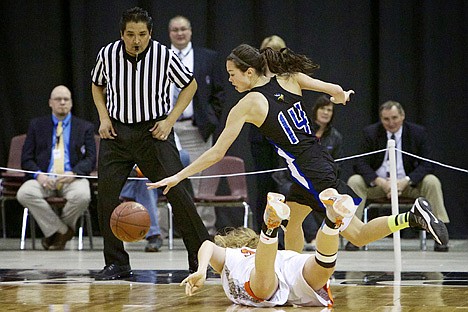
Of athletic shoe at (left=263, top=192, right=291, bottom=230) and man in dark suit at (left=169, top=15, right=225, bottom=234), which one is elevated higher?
man in dark suit at (left=169, top=15, right=225, bottom=234)

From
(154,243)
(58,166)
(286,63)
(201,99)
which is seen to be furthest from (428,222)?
(58,166)

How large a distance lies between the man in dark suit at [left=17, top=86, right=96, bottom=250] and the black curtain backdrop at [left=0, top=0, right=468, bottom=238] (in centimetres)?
129

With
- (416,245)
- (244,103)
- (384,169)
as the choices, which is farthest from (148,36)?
(416,245)

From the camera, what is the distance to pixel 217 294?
5.98 m

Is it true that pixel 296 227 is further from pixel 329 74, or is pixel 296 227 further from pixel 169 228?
pixel 329 74

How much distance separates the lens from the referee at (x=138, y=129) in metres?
6.94

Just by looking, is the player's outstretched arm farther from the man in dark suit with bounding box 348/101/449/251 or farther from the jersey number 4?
the man in dark suit with bounding box 348/101/449/251

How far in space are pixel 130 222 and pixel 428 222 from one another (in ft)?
6.37

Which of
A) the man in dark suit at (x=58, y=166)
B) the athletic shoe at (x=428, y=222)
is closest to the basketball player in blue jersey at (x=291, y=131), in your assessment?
the athletic shoe at (x=428, y=222)

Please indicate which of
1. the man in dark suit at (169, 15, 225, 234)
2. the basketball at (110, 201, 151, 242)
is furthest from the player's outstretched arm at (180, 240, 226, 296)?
the man in dark suit at (169, 15, 225, 234)

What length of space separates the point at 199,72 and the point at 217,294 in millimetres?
4304

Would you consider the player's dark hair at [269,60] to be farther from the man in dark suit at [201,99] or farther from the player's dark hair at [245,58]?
the man in dark suit at [201,99]

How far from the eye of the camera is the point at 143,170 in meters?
7.05

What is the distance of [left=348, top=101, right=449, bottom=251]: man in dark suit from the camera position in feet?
31.3
